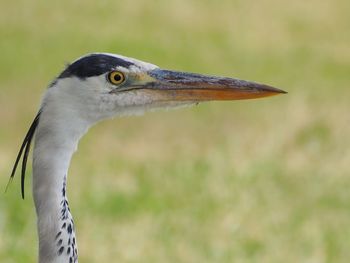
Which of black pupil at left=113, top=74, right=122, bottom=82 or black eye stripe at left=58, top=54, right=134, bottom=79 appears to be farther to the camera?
black pupil at left=113, top=74, right=122, bottom=82

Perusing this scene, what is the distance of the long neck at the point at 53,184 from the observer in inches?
190

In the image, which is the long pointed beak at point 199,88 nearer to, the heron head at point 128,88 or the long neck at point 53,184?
the heron head at point 128,88

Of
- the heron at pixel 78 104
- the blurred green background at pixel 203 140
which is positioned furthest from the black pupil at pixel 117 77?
the blurred green background at pixel 203 140

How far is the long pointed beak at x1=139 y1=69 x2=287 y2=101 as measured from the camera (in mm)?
5219

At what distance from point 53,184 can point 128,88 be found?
24.0 inches

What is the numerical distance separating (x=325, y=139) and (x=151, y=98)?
7583mm

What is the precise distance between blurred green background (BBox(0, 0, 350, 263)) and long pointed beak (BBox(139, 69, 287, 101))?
130 inches

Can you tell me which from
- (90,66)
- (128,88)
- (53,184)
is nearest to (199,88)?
(128,88)

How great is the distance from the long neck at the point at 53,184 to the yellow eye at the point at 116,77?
29 centimetres

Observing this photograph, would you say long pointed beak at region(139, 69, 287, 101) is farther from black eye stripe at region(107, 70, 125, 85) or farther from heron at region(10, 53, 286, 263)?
black eye stripe at region(107, 70, 125, 85)

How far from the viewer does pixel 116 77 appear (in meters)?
5.09

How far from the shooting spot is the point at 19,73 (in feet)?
60.6

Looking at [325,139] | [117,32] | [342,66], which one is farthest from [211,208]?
[117,32]

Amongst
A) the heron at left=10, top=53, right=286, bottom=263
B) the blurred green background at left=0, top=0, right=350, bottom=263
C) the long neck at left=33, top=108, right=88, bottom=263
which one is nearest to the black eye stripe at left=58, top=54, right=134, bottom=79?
the heron at left=10, top=53, right=286, bottom=263
